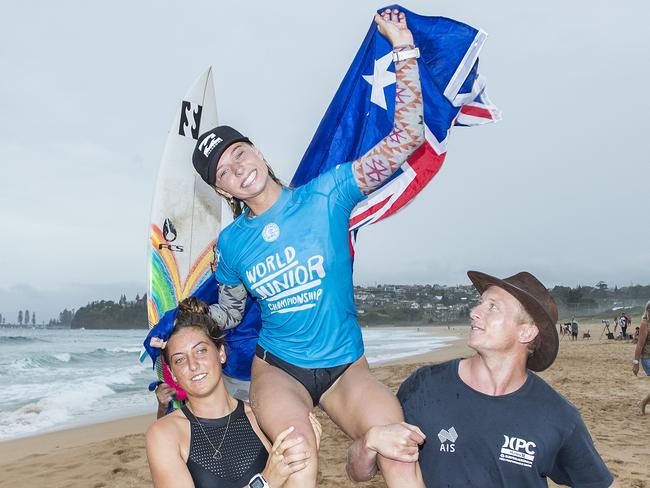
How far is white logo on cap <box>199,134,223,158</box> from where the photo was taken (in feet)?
8.96

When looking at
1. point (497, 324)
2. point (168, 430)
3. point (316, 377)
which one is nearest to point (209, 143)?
point (316, 377)

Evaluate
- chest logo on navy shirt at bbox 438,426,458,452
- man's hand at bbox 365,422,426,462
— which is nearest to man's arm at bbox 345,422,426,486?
man's hand at bbox 365,422,426,462

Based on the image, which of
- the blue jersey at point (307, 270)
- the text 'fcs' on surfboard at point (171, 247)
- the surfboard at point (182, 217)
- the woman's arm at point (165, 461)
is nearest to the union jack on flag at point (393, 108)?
the blue jersey at point (307, 270)

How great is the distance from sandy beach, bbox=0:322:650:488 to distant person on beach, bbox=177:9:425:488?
10.8 feet

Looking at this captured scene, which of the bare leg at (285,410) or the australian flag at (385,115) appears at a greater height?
the australian flag at (385,115)

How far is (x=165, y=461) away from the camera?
7.93ft

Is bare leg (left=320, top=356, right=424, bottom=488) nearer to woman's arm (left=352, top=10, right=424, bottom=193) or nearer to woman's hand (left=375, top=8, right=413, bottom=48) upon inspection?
woman's arm (left=352, top=10, right=424, bottom=193)

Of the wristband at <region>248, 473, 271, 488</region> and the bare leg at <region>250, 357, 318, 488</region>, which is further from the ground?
the bare leg at <region>250, 357, 318, 488</region>

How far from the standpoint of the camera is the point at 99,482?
589 centimetres

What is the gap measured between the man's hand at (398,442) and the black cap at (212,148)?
56.4 inches

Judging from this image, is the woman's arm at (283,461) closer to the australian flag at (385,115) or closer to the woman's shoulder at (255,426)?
the woman's shoulder at (255,426)

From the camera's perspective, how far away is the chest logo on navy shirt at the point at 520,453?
2387 millimetres

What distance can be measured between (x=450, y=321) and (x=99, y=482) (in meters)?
84.7

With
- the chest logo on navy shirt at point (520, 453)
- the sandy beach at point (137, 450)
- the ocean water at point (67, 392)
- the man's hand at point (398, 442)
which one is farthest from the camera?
the ocean water at point (67, 392)
